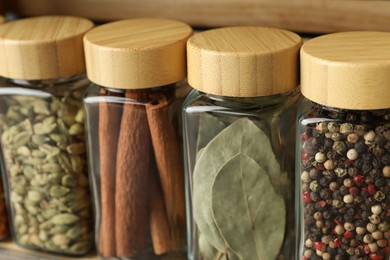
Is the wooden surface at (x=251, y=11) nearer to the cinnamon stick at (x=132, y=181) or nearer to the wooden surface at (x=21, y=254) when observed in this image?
the cinnamon stick at (x=132, y=181)

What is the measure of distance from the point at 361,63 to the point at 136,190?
26 cm

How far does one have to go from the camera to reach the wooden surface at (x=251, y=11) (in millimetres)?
701

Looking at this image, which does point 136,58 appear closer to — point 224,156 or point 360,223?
point 224,156

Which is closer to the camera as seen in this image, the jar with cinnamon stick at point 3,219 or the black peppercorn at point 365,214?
the black peppercorn at point 365,214

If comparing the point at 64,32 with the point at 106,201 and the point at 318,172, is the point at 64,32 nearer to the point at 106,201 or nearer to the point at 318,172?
the point at 106,201

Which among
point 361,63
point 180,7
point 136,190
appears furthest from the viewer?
point 180,7

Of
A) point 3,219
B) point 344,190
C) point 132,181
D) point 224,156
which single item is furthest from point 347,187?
point 3,219

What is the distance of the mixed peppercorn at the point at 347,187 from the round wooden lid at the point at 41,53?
25 cm

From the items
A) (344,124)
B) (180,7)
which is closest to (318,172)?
(344,124)

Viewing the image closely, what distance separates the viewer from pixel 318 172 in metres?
0.59

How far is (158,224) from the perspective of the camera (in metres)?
0.71

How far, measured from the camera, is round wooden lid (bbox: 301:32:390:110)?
21.4 inches

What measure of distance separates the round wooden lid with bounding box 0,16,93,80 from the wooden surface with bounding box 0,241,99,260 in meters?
0.21

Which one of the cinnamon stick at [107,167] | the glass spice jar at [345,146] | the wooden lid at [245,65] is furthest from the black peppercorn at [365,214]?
the cinnamon stick at [107,167]
